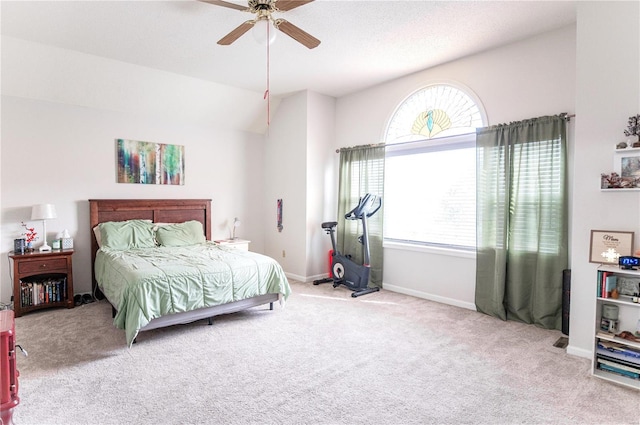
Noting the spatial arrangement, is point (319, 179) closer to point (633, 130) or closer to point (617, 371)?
point (633, 130)

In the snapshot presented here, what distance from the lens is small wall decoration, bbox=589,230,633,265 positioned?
2.65 m

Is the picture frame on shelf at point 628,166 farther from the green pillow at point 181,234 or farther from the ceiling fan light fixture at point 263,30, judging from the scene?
the green pillow at point 181,234

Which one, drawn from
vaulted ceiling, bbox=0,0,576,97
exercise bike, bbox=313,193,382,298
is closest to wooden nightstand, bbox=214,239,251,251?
exercise bike, bbox=313,193,382,298

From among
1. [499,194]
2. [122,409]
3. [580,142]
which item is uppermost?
[580,142]

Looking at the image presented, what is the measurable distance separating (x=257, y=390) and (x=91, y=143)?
4.18 m

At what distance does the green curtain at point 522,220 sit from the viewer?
348 centimetres

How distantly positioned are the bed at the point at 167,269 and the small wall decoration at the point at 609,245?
9.62 ft

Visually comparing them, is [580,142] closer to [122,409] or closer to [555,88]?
[555,88]

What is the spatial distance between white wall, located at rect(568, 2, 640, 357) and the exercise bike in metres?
2.48

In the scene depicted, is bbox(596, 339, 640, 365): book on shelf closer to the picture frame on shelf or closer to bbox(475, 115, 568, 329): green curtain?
bbox(475, 115, 568, 329): green curtain

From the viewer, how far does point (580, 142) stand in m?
2.91

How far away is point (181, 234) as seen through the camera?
16.5 ft

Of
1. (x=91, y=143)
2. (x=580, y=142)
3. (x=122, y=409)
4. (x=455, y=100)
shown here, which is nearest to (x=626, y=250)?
(x=580, y=142)

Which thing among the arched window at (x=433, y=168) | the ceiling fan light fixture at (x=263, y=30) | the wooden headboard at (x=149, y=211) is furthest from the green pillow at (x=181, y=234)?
the ceiling fan light fixture at (x=263, y=30)
